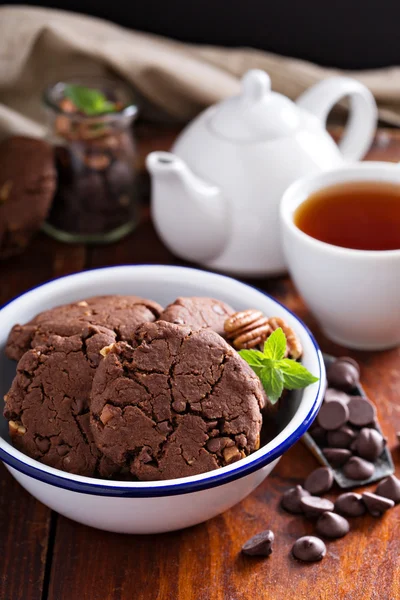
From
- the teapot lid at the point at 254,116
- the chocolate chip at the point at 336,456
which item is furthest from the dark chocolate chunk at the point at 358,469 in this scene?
the teapot lid at the point at 254,116

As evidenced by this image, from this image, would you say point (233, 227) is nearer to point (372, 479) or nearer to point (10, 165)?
point (10, 165)

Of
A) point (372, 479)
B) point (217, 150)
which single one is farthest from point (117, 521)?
point (217, 150)

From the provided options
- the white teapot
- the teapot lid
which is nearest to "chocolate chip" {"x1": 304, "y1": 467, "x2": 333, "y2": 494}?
the white teapot

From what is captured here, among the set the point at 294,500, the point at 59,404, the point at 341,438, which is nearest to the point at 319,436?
the point at 341,438

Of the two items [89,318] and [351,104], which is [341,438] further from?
[351,104]

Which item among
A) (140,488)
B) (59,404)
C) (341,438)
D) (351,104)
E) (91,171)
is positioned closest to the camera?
(140,488)

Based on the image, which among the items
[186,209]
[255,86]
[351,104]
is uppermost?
[255,86]
